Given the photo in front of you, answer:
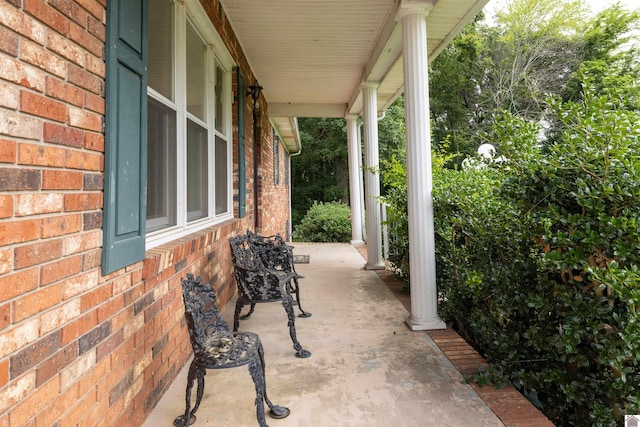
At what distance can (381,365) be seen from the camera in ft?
8.04

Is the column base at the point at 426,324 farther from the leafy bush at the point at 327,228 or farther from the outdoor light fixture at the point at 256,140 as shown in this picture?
the leafy bush at the point at 327,228

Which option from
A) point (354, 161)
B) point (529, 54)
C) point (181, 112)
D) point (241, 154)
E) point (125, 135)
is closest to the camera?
point (125, 135)

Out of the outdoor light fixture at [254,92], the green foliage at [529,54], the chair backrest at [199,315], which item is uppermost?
the green foliage at [529,54]

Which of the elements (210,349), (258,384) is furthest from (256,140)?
(258,384)

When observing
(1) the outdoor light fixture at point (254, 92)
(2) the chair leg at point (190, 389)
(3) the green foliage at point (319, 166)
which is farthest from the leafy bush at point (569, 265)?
(3) the green foliage at point (319, 166)

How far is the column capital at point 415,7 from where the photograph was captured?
10.2 feet

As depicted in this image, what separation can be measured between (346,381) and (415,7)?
299 cm

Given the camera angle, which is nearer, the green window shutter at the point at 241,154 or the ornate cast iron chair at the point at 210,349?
the ornate cast iron chair at the point at 210,349

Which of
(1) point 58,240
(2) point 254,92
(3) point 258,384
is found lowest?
(3) point 258,384

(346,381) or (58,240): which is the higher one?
(58,240)

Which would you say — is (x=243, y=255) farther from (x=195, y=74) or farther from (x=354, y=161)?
(x=354, y=161)

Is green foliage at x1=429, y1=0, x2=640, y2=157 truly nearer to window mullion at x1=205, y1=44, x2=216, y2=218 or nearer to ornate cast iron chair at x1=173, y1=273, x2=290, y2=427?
window mullion at x1=205, y1=44, x2=216, y2=218

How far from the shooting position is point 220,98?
149 inches

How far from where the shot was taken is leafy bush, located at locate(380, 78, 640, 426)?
Result: 1639mm
